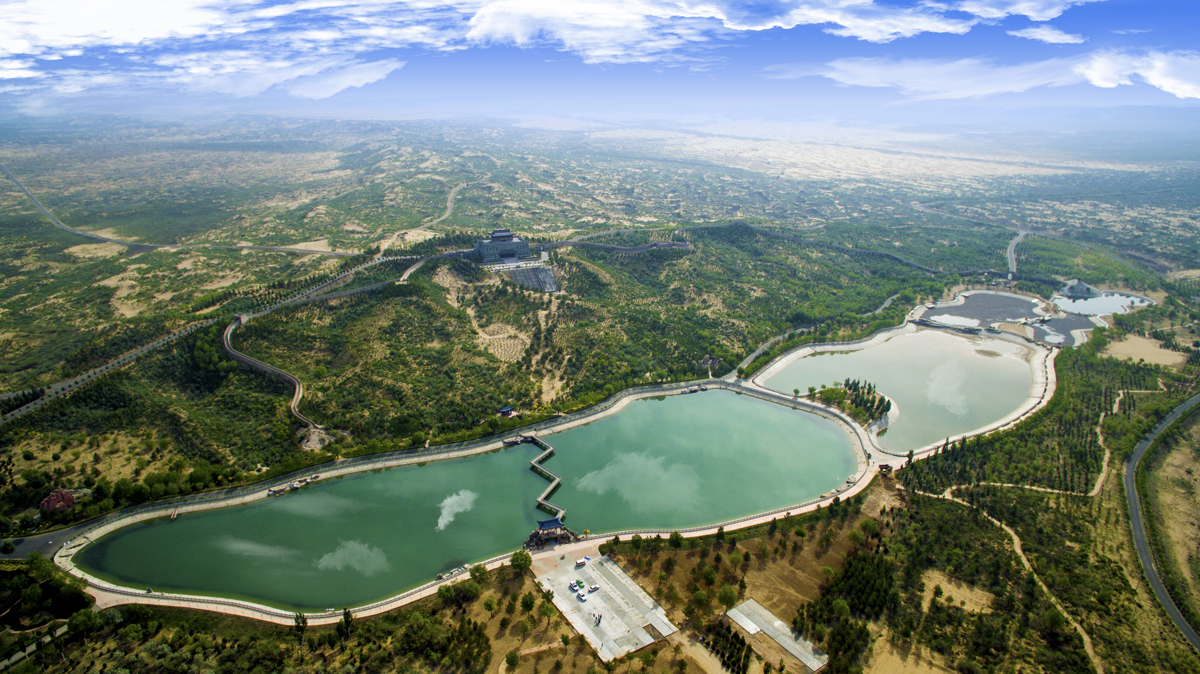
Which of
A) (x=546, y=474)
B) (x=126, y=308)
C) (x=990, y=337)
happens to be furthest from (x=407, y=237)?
(x=990, y=337)

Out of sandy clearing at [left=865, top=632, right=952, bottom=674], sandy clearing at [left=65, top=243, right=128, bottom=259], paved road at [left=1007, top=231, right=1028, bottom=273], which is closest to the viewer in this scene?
sandy clearing at [left=865, top=632, right=952, bottom=674]

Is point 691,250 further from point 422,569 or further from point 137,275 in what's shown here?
point 137,275

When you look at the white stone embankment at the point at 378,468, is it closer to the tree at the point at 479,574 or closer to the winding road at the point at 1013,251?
the tree at the point at 479,574

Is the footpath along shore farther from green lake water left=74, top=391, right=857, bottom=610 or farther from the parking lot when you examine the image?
the parking lot

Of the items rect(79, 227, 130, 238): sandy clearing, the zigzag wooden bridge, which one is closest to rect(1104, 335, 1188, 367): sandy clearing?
the zigzag wooden bridge

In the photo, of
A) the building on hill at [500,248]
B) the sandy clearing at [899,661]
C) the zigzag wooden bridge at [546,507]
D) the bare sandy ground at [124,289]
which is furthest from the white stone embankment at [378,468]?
the bare sandy ground at [124,289]

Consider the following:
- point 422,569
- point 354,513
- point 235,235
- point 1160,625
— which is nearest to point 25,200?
point 235,235

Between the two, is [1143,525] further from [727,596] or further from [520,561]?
[520,561]
